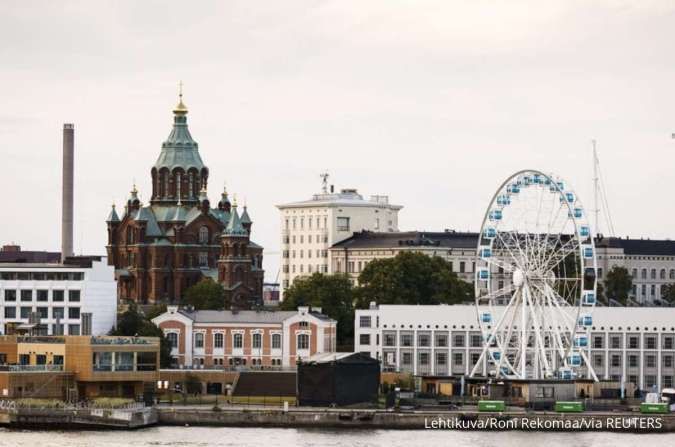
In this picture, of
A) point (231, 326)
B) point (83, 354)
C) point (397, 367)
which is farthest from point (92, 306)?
point (83, 354)

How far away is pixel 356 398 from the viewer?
443ft

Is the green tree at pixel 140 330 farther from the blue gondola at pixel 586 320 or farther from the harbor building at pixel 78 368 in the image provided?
the blue gondola at pixel 586 320

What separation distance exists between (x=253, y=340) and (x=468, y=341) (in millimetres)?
16548

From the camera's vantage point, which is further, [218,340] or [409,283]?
[409,283]

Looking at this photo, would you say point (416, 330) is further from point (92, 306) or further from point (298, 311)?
point (92, 306)

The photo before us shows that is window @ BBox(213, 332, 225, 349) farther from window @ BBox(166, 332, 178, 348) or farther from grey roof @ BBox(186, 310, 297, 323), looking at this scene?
window @ BBox(166, 332, 178, 348)

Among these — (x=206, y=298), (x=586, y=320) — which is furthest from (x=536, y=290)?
(x=206, y=298)

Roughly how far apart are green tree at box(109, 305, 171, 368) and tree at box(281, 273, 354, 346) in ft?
45.2

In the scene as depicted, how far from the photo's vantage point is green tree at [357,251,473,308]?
182 metres

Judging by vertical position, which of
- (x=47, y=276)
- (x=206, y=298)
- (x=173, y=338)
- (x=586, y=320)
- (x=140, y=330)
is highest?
(x=47, y=276)

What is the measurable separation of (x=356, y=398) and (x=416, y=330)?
908 inches

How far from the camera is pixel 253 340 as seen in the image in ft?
540

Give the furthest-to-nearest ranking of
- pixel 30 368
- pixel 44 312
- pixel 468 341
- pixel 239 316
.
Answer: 1. pixel 239 316
2. pixel 44 312
3. pixel 468 341
4. pixel 30 368

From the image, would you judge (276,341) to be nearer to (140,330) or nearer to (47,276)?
(140,330)
